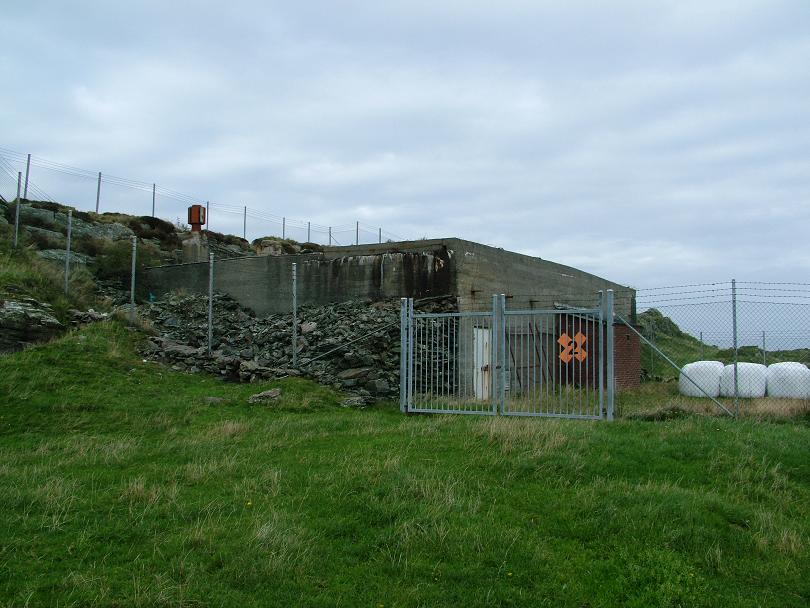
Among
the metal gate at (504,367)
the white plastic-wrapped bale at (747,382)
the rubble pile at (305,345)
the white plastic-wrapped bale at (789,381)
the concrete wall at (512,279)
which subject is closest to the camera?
the metal gate at (504,367)

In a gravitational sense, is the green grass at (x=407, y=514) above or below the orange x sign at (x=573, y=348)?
below

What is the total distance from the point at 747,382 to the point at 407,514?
14521 mm

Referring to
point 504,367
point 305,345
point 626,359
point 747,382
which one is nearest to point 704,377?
point 747,382

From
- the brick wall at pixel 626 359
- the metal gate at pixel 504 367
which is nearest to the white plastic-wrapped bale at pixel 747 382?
the brick wall at pixel 626 359

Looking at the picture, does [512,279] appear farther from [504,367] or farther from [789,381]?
[789,381]

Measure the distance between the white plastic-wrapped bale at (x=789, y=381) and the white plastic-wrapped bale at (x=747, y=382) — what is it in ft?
0.81

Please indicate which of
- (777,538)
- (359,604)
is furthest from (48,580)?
(777,538)

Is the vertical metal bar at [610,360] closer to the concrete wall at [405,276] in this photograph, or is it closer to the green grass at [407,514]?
the green grass at [407,514]

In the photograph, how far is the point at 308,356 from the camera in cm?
1509

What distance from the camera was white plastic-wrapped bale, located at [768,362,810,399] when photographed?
→ 15828 millimetres

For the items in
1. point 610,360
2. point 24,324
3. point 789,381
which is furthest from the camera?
point 789,381

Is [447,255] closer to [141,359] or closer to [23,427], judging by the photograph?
[141,359]

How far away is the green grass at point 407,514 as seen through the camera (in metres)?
4.42

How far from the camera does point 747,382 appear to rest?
16922mm
